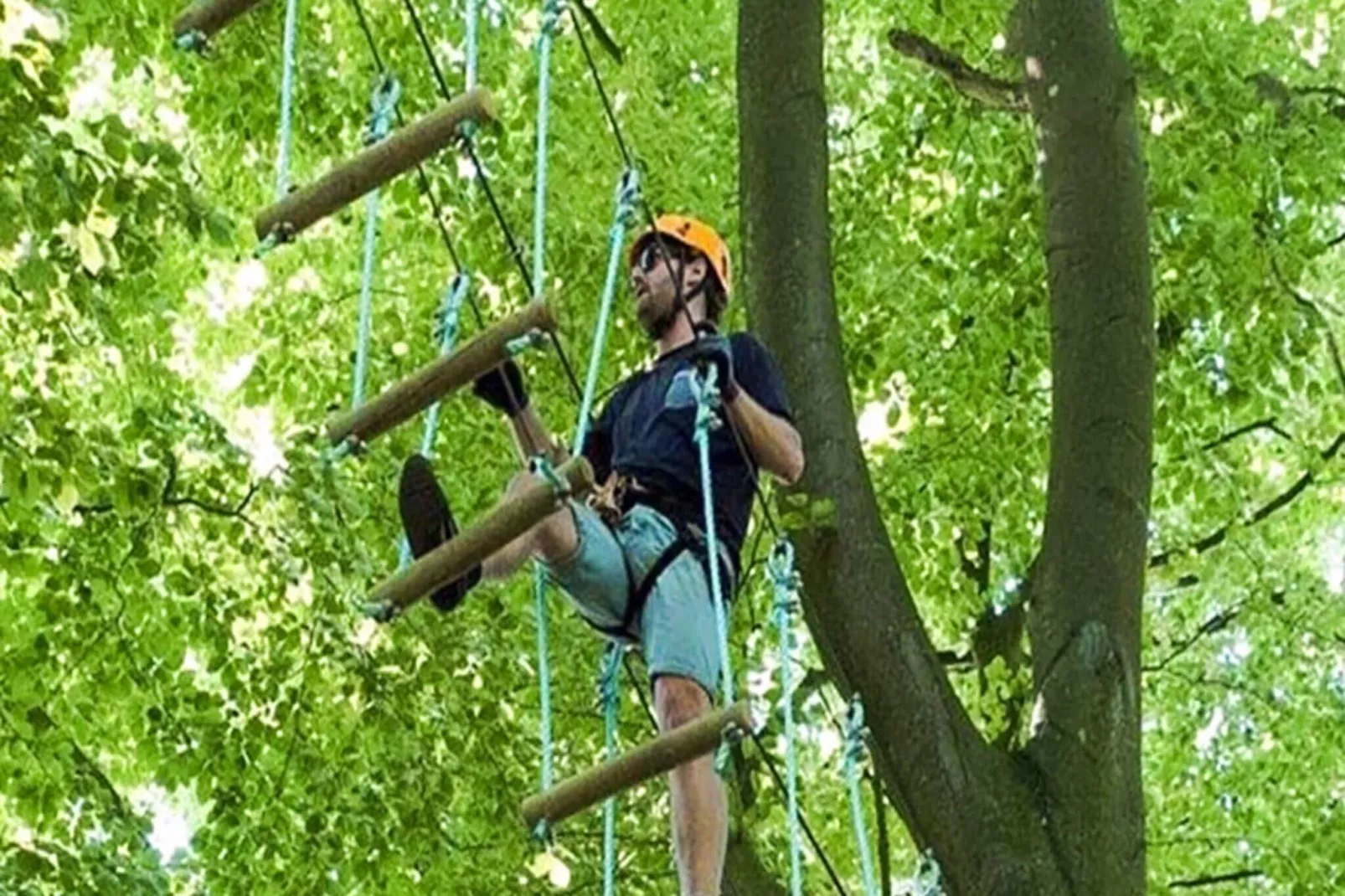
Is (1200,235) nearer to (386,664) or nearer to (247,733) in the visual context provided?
(386,664)

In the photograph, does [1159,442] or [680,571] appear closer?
[680,571]

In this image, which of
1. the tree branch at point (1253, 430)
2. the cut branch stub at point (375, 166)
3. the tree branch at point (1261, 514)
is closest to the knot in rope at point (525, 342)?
the cut branch stub at point (375, 166)

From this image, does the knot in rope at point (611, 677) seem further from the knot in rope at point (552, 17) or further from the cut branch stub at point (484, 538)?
the knot in rope at point (552, 17)

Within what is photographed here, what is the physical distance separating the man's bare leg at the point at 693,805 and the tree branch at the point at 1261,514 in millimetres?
6137

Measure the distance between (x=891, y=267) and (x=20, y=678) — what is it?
413 centimetres

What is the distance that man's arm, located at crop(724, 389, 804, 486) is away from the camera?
4.89 m

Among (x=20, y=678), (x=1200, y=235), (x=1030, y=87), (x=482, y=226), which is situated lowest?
(x=20, y=678)

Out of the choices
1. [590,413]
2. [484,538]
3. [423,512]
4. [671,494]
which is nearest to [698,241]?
[671,494]

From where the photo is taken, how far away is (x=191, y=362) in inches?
456

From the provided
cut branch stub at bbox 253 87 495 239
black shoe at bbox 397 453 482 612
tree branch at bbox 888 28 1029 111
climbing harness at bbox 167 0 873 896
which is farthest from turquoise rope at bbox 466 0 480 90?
tree branch at bbox 888 28 1029 111

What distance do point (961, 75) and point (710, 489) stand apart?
3.63 metres

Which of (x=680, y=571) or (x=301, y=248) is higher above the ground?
(x=301, y=248)

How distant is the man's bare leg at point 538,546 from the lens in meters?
4.40

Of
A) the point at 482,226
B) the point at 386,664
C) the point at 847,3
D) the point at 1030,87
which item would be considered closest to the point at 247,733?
the point at 386,664
